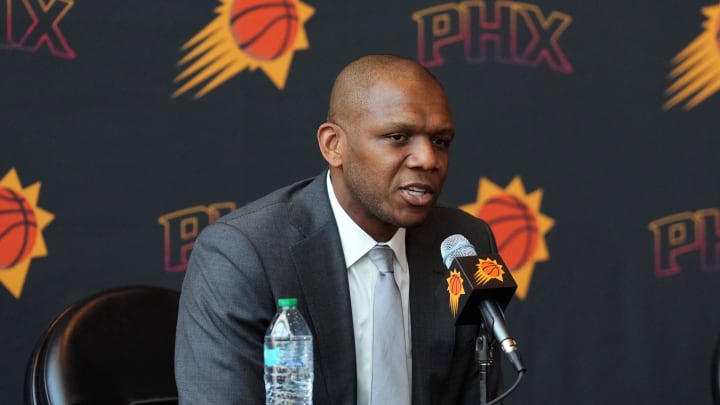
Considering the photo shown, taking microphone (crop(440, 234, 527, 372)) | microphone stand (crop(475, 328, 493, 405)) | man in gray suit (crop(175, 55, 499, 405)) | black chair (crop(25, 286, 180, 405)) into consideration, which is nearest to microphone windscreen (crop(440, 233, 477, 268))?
microphone (crop(440, 234, 527, 372))

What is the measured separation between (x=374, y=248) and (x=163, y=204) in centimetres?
104

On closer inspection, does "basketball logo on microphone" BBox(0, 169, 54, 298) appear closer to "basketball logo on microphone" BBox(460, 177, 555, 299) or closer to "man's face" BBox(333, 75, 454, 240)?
"man's face" BBox(333, 75, 454, 240)

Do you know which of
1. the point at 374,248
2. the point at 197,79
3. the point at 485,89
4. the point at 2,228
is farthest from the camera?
the point at 485,89

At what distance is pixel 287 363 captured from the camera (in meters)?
1.80

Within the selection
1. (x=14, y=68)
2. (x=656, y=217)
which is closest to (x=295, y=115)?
(x=14, y=68)

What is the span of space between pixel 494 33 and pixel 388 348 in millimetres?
1561

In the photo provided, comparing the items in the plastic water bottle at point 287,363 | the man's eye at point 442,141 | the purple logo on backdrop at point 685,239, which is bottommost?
the plastic water bottle at point 287,363

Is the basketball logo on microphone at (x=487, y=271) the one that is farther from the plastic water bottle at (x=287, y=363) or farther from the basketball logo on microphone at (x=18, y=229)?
the basketball logo on microphone at (x=18, y=229)

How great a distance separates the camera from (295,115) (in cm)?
325

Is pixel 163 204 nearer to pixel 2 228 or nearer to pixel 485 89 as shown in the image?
pixel 2 228

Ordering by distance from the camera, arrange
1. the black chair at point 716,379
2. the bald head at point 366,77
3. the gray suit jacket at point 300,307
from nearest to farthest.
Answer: the gray suit jacket at point 300,307, the bald head at point 366,77, the black chair at point 716,379

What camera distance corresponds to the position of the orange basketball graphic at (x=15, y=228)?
294 centimetres

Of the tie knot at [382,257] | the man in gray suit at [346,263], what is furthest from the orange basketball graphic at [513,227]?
the tie knot at [382,257]

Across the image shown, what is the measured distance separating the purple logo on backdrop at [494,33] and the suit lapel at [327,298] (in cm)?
125
